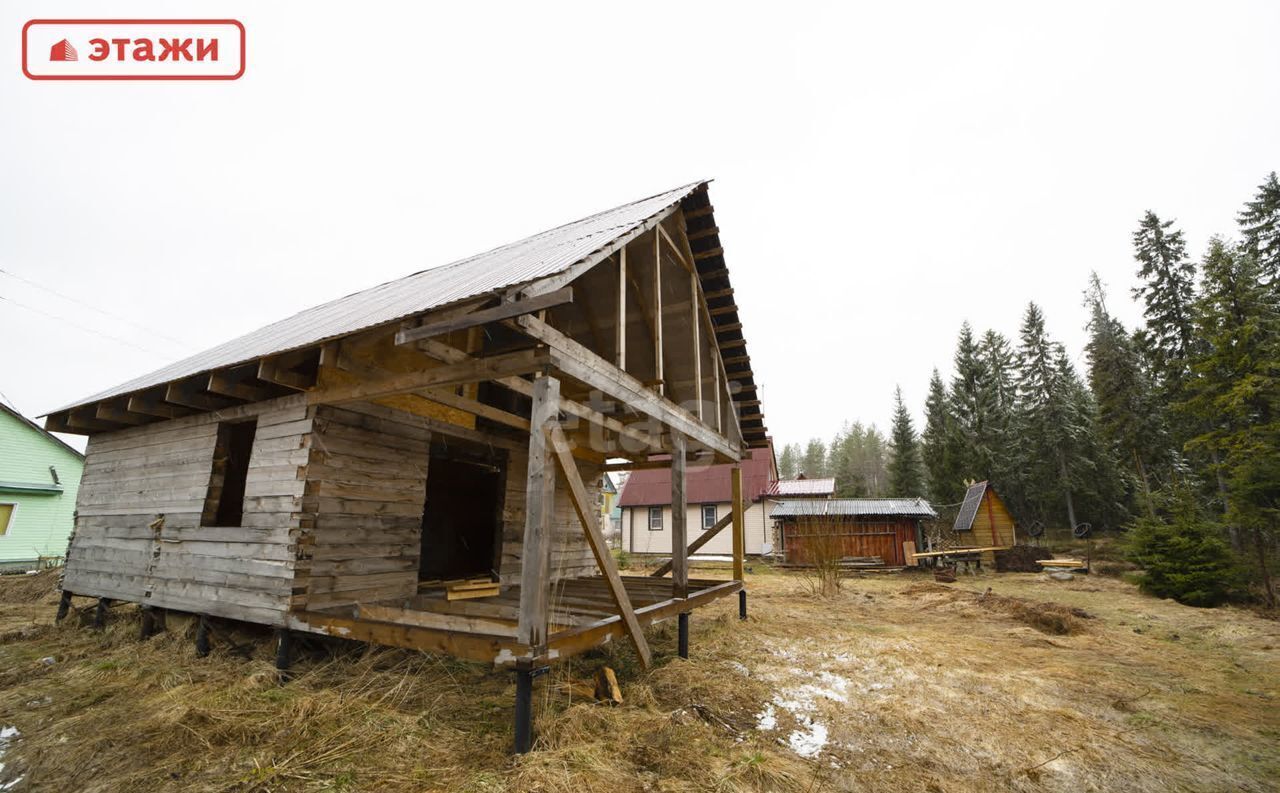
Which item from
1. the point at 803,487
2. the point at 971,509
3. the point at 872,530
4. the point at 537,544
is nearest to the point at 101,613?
the point at 537,544

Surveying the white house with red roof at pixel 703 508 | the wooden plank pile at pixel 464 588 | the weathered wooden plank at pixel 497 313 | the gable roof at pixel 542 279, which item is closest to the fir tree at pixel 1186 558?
the gable roof at pixel 542 279

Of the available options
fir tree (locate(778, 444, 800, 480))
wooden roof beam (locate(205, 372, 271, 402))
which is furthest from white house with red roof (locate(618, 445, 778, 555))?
fir tree (locate(778, 444, 800, 480))

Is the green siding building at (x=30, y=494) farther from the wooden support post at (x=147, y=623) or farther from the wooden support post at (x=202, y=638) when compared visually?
the wooden support post at (x=202, y=638)

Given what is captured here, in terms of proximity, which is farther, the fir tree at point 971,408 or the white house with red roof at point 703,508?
the fir tree at point 971,408

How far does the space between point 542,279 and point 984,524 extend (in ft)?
94.7

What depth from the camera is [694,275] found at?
356 inches

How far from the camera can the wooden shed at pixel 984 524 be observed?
25.6 m

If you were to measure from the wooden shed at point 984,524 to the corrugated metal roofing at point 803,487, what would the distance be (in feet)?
21.4

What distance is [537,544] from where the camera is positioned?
4.45 m

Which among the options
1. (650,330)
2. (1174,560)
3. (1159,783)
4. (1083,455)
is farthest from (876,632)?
(1083,455)

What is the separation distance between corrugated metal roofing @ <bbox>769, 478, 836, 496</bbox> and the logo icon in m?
28.8

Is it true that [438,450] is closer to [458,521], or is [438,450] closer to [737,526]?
[458,521]

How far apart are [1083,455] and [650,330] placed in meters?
38.8

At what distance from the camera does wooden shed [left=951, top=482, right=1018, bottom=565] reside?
25625 mm
